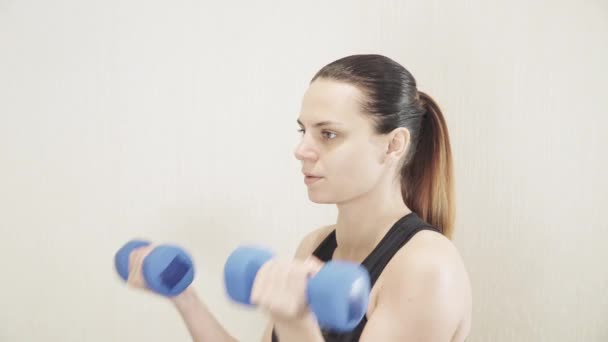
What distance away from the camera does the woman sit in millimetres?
859

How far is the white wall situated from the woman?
0.27 metres

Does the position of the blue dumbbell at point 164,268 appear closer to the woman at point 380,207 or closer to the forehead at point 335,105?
the woman at point 380,207

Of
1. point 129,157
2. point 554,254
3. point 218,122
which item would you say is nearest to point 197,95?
point 218,122

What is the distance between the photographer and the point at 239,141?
1389mm

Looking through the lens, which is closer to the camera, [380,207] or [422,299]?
[422,299]

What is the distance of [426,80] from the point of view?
1377 mm

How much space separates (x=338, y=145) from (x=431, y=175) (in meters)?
0.26

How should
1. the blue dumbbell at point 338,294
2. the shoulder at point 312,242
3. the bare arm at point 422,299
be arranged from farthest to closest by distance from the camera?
the shoulder at point 312,242, the bare arm at point 422,299, the blue dumbbell at point 338,294

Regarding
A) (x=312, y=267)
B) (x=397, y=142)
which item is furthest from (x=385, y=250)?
(x=312, y=267)

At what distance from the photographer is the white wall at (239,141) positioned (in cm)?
131

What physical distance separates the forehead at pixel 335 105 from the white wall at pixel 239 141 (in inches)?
15.4

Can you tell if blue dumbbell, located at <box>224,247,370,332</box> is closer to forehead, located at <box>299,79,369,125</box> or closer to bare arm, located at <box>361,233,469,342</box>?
bare arm, located at <box>361,233,469,342</box>

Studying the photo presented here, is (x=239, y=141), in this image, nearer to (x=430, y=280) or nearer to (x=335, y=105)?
(x=335, y=105)

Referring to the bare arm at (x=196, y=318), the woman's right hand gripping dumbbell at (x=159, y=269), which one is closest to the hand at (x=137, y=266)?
the woman's right hand gripping dumbbell at (x=159, y=269)
